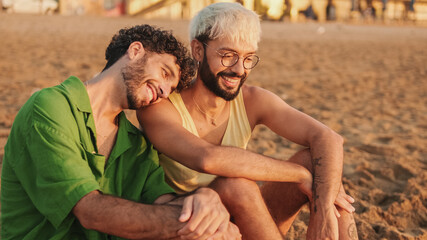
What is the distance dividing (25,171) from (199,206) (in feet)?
2.58

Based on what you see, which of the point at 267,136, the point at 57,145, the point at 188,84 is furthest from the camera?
the point at 267,136

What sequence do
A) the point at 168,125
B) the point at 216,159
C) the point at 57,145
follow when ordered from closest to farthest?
the point at 57,145
the point at 216,159
the point at 168,125

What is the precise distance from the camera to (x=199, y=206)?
2244 millimetres

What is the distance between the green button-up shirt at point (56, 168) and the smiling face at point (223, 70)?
28.0 inches

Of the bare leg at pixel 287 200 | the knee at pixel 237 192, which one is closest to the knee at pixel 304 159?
the bare leg at pixel 287 200

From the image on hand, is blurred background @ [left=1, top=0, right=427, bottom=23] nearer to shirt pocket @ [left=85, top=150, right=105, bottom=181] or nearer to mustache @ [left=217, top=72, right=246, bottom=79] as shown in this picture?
mustache @ [left=217, top=72, right=246, bottom=79]

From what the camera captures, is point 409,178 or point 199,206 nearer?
point 199,206

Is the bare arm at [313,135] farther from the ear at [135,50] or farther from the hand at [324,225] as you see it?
the ear at [135,50]

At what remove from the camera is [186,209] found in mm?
2221

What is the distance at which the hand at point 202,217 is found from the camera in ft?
7.22

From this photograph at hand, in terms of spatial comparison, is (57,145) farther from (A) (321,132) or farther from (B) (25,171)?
(A) (321,132)

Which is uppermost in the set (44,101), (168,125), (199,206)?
(44,101)

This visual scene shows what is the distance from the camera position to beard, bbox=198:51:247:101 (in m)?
3.05

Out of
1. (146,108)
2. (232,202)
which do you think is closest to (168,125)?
(146,108)
